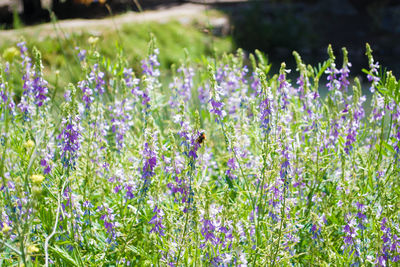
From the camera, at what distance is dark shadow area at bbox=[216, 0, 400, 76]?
421 inches

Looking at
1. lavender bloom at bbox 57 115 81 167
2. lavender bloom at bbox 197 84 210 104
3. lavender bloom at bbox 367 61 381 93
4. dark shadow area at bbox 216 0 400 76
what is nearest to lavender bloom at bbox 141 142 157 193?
lavender bloom at bbox 57 115 81 167

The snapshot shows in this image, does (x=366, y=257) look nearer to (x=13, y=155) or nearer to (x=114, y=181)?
(x=114, y=181)

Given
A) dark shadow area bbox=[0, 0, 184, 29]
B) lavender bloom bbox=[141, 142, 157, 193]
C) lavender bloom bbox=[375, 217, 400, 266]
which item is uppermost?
dark shadow area bbox=[0, 0, 184, 29]

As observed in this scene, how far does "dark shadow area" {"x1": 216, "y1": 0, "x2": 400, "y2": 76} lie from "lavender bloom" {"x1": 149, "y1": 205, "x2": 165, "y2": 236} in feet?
25.5

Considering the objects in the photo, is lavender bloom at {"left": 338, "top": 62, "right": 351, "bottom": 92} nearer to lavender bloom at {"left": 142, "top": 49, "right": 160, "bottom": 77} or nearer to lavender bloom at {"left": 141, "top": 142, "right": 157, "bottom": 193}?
lavender bloom at {"left": 142, "top": 49, "right": 160, "bottom": 77}

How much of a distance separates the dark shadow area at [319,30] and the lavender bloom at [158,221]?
25.5 ft

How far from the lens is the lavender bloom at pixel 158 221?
2.03 m

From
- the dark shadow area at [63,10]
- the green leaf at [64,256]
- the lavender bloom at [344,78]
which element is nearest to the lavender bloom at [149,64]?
the lavender bloom at [344,78]

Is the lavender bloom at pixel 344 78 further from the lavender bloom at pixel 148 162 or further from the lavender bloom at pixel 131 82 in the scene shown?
the lavender bloom at pixel 148 162

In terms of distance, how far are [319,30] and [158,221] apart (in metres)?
11.3

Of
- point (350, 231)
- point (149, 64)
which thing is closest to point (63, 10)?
point (149, 64)

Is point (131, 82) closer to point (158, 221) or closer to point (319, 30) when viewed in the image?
point (158, 221)

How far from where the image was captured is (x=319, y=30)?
41.0ft

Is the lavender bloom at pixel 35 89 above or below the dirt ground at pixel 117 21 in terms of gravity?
below
